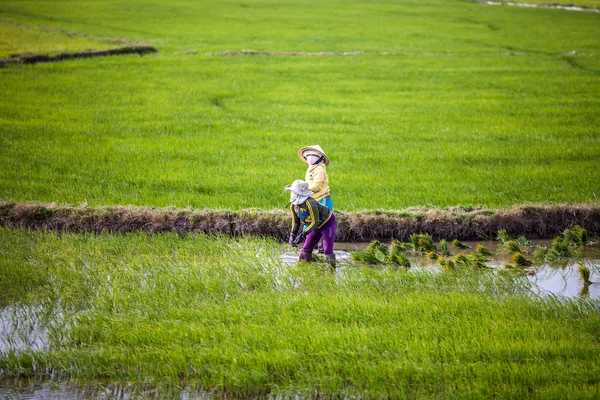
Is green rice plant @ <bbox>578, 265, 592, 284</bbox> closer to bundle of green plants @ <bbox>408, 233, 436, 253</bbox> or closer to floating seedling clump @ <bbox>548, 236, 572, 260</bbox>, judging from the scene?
floating seedling clump @ <bbox>548, 236, 572, 260</bbox>

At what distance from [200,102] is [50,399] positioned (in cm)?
1272

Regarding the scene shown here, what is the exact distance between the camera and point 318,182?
7551 millimetres

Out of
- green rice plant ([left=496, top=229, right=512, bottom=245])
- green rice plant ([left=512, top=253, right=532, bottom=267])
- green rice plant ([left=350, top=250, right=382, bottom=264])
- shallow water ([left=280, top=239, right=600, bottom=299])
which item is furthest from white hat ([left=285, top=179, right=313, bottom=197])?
green rice plant ([left=496, top=229, right=512, bottom=245])

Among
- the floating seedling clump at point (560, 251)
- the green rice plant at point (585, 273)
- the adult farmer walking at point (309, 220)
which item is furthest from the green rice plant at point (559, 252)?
the adult farmer walking at point (309, 220)

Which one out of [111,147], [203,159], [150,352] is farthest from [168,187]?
[150,352]

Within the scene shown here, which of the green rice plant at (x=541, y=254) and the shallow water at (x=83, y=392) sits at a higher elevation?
the green rice plant at (x=541, y=254)

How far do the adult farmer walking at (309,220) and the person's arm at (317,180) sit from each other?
13cm

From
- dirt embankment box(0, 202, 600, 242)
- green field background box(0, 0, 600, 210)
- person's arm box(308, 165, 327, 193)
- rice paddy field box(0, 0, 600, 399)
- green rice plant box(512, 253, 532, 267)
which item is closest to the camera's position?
rice paddy field box(0, 0, 600, 399)

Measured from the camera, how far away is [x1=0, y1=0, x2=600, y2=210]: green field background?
10.7 m

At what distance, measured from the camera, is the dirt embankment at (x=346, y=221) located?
905 centimetres

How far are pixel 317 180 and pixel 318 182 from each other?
0.03 m

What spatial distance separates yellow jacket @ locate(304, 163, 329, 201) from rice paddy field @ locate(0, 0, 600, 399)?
32.2 inches

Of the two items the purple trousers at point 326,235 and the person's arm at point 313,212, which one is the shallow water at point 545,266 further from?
the person's arm at point 313,212

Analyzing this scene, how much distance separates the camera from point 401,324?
596cm
